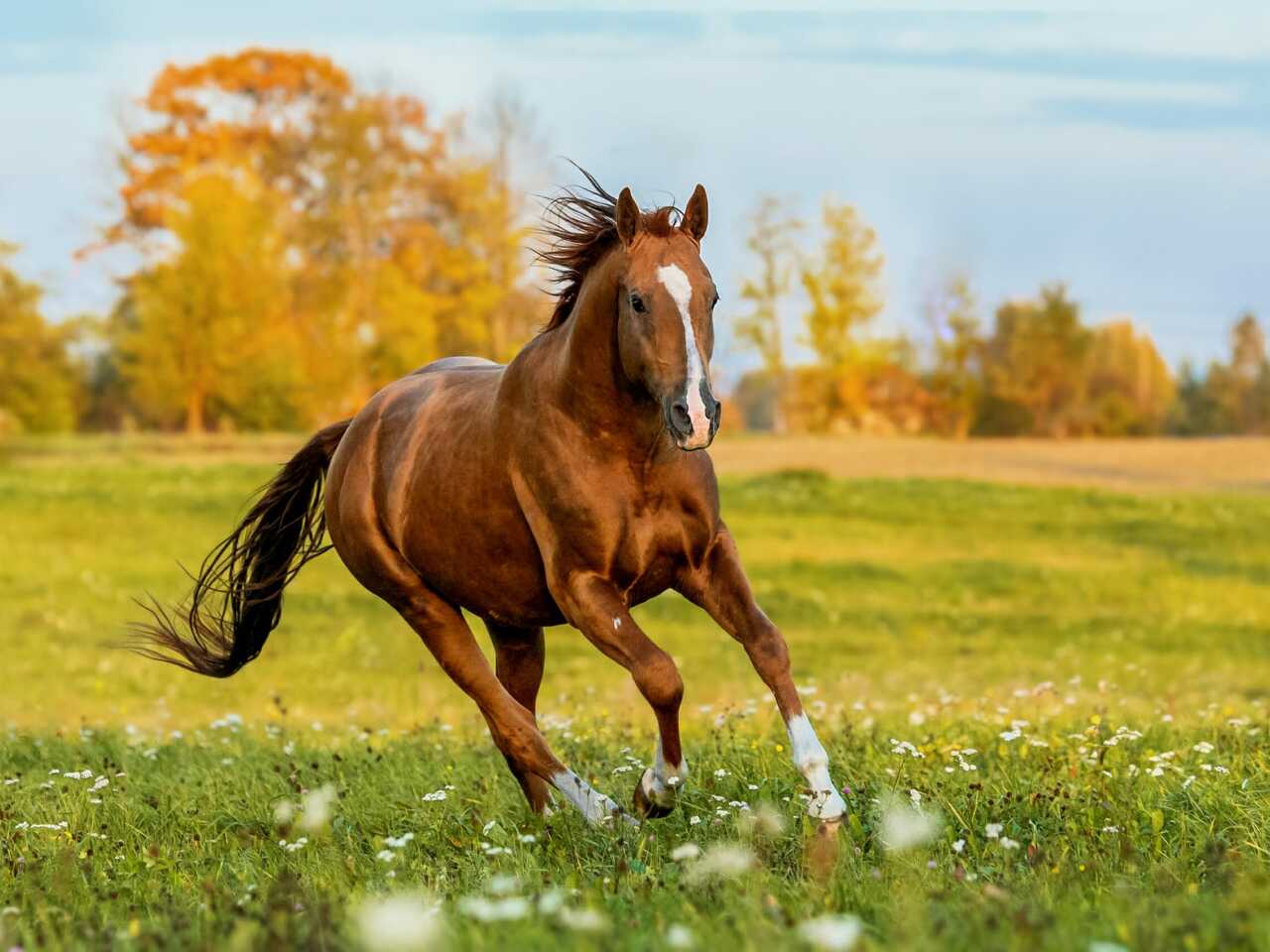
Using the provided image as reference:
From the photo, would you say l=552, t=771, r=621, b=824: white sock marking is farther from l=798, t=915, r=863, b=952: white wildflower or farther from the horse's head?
l=798, t=915, r=863, b=952: white wildflower

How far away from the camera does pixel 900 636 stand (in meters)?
20.5

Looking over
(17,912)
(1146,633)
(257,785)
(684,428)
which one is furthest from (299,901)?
(1146,633)

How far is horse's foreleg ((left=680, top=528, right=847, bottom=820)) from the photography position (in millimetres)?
5398

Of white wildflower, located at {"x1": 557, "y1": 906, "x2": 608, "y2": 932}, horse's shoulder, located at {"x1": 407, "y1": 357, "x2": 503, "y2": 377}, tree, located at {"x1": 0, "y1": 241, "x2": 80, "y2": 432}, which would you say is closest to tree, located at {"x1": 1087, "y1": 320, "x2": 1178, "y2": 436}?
tree, located at {"x1": 0, "y1": 241, "x2": 80, "y2": 432}

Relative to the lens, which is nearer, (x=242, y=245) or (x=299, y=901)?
(x=299, y=901)

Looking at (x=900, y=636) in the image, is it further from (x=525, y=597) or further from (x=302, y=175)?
(x=302, y=175)

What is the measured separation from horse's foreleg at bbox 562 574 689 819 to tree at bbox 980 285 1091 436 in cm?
4851

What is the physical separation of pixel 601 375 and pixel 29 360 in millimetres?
51876

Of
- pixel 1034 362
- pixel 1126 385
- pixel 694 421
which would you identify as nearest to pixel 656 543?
pixel 694 421

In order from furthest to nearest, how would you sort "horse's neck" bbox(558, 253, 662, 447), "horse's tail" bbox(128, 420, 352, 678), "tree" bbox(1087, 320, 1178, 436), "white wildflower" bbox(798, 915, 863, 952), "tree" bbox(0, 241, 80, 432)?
"tree" bbox(1087, 320, 1178, 436)
"tree" bbox(0, 241, 80, 432)
"horse's tail" bbox(128, 420, 352, 678)
"horse's neck" bbox(558, 253, 662, 447)
"white wildflower" bbox(798, 915, 863, 952)

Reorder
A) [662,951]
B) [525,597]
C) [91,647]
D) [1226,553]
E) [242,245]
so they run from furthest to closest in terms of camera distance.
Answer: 1. [242,245]
2. [1226,553]
3. [91,647]
4. [525,597]
5. [662,951]

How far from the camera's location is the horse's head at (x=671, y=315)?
16.5 ft

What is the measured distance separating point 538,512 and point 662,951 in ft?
8.14

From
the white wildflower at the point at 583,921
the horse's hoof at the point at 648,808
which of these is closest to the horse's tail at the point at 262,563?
the horse's hoof at the point at 648,808
